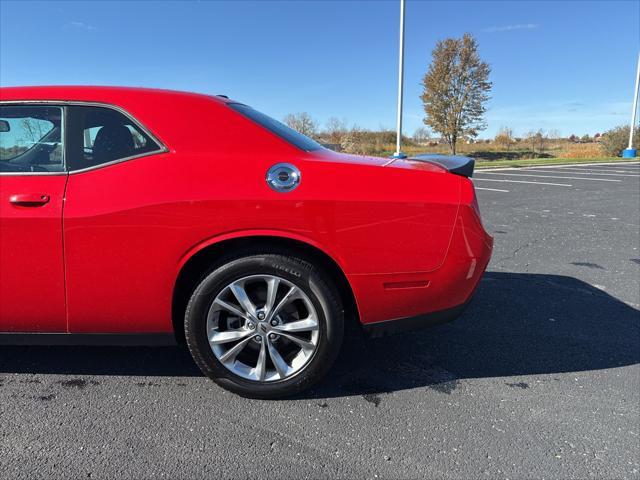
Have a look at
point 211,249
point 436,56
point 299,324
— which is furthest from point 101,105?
point 436,56

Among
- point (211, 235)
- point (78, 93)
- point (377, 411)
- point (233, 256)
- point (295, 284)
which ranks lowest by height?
point (377, 411)

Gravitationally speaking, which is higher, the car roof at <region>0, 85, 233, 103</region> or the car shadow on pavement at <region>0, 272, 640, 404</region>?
the car roof at <region>0, 85, 233, 103</region>

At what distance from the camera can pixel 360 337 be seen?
3201mm

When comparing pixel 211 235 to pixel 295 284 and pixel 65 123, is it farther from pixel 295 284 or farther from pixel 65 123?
pixel 65 123

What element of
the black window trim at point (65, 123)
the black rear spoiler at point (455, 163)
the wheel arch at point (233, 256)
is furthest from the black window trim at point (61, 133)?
the black rear spoiler at point (455, 163)

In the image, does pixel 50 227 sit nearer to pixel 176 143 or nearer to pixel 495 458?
pixel 176 143

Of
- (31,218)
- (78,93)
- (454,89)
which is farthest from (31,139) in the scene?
(454,89)

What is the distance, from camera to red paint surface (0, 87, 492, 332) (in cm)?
219

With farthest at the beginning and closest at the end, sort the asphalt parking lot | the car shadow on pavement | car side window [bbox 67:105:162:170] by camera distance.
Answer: the car shadow on pavement, car side window [bbox 67:105:162:170], the asphalt parking lot

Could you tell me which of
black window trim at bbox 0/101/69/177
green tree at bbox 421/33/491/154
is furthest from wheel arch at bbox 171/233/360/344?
green tree at bbox 421/33/491/154

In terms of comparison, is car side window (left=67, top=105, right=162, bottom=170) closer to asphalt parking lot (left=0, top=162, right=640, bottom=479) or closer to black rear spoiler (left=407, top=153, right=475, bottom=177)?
asphalt parking lot (left=0, top=162, right=640, bottom=479)

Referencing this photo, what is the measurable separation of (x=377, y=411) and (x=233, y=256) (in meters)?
1.10

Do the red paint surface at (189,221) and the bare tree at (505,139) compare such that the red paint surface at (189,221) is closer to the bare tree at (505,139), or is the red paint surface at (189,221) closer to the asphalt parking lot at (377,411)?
the asphalt parking lot at (377,411)

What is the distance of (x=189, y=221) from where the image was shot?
2.19m
